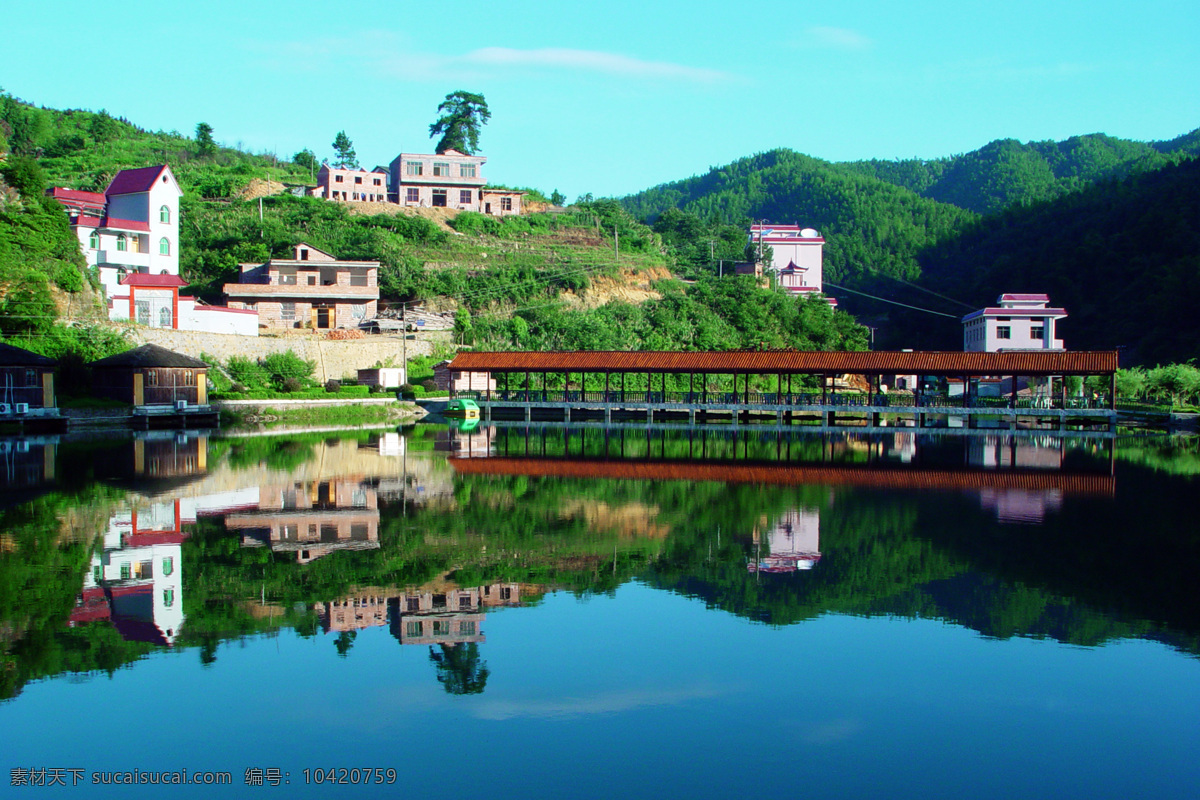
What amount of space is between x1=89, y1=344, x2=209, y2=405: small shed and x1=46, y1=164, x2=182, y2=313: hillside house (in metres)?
9.66

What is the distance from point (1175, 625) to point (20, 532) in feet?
48.4

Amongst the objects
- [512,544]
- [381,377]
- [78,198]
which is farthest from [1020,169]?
[512,544]

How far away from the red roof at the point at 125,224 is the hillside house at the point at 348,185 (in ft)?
67.1

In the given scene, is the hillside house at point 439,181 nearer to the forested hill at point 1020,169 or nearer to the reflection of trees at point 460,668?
the reflection of trees at point 460,668

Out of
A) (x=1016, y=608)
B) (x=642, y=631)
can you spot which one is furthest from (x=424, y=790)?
(x=1016, y=608)

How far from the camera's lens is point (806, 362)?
37.8m

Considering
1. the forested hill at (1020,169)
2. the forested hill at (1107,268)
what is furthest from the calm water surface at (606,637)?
the forested hill at (1020,169)

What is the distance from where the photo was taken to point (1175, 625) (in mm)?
10250

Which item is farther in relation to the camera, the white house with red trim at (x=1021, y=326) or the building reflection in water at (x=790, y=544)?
the white house with red trim at (x=1021, y=326)

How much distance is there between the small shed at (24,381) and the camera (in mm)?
30109

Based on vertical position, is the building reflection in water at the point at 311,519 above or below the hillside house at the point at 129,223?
below

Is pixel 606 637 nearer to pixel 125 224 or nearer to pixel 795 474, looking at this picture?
pixel 795 474

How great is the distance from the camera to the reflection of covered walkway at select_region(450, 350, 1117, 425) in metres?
36.8

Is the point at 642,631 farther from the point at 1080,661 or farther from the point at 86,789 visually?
the point at 86,789
